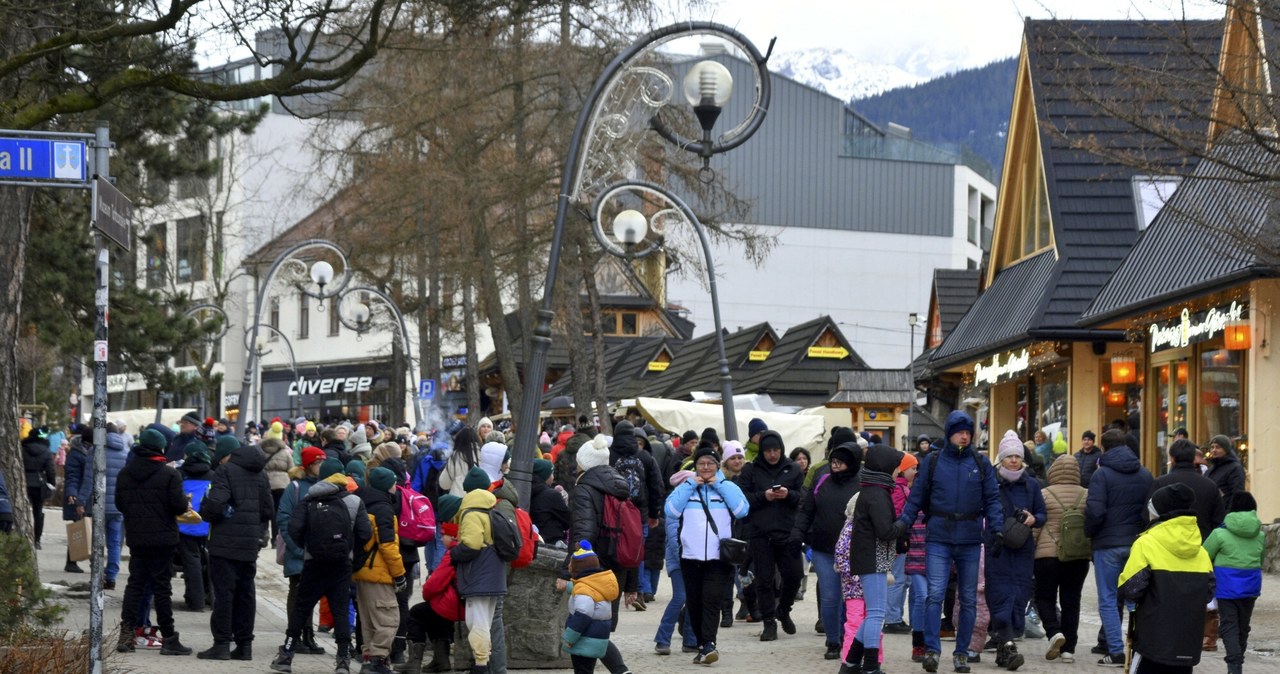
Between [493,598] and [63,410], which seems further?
[63,410]

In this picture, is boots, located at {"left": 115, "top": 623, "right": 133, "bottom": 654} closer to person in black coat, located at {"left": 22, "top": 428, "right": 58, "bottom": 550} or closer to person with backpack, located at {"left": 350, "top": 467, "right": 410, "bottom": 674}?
person with backpack, located at {"left": 350, "top": 467, "right": 410, "bottom": 674}

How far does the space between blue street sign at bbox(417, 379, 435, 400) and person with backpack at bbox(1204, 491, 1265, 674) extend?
29552mm

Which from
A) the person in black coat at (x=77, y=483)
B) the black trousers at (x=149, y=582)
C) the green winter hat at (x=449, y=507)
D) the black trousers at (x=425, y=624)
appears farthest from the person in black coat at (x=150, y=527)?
the person in black coat at (x=77, y=483)

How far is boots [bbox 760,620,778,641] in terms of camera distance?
15.4m

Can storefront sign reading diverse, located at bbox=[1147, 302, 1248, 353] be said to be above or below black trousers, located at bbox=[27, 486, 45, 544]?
above

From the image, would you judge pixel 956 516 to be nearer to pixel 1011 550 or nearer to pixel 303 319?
pixel 1011 550

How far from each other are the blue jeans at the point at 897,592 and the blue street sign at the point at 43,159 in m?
7.53

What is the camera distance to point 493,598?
12.2 metres

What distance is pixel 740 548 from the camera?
13688 millimetres

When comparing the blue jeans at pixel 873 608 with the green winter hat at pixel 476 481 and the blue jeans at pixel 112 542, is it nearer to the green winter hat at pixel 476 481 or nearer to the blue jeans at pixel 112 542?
the green winter hat at pixel 476 481

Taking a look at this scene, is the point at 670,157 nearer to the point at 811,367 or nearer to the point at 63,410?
the point at 811,367

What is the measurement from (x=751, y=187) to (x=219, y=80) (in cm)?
5976

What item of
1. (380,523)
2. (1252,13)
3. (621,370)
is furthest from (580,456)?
(621,370)

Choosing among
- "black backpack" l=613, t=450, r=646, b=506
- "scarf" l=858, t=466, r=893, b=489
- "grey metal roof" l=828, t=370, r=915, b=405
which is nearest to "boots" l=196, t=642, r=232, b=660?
"black backpack" l=613, t=450, r=646, b=506
